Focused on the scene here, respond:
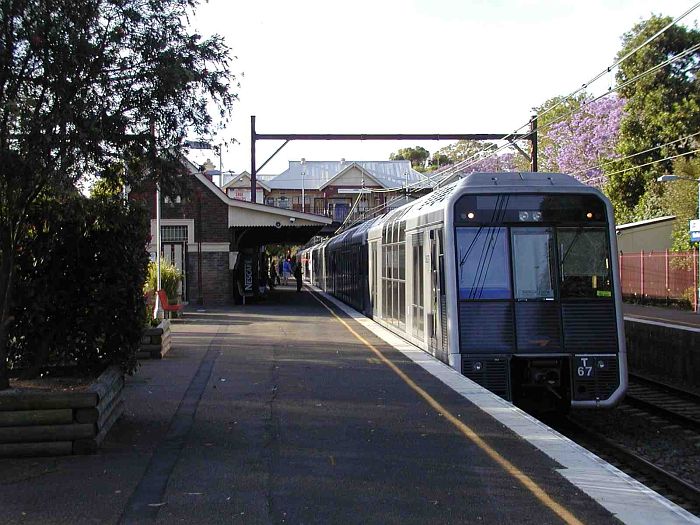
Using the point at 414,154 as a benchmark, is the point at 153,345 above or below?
below

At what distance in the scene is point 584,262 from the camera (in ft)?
34.6

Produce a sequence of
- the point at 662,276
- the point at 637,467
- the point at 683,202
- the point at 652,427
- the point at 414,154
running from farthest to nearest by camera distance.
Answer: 1. the point at 414,154
2. the point at 683,202
3. the point at 662,276
4. the point at 652,427
5. the point at 637,467

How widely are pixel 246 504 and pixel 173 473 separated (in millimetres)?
1034

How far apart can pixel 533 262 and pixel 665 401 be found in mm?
4621

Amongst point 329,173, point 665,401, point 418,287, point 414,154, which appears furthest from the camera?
point 414,154

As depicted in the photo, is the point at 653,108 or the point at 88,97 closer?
the point at 88,97

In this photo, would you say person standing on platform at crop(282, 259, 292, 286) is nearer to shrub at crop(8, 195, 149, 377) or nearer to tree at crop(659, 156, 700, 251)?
tree at crop(659, 156, 700, 251)

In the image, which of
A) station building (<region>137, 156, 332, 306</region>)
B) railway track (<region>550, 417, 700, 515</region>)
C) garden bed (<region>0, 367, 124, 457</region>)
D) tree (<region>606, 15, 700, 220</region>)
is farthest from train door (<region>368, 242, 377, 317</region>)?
tree (<region>606, 15, 700, 220</region>)

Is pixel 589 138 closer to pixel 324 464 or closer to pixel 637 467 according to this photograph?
pixel 637 467

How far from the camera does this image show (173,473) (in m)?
6.11

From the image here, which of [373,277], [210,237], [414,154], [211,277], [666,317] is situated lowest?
[666,317]

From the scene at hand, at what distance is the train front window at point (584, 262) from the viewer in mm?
10414

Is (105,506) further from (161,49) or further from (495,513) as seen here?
(161,49)

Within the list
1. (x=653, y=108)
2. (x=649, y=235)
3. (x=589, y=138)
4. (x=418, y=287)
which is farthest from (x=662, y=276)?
(x=418, y=287)
